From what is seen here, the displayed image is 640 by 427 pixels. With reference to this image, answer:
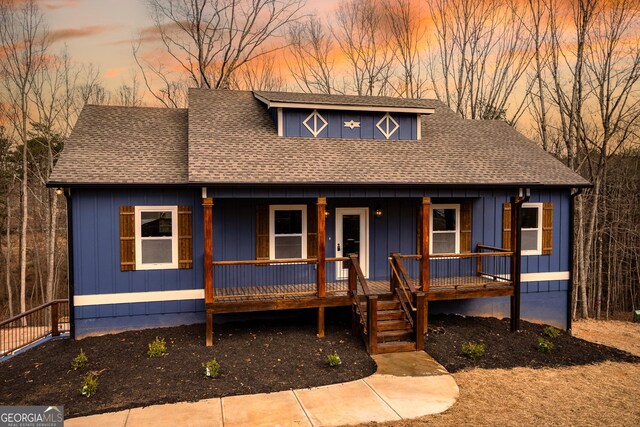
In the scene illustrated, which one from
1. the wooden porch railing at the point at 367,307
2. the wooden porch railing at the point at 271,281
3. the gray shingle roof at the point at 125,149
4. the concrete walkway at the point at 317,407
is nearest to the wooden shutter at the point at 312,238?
the wooden porch railing at the point at 271,281

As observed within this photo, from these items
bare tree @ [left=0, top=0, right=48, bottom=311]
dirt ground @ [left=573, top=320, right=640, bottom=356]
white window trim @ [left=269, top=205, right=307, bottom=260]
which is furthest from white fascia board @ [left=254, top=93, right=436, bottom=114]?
bare tree @ [left=0, top=0, right=48, bottom=311]

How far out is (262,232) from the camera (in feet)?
36.2

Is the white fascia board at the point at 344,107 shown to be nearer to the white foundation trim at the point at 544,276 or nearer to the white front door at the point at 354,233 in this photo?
the white front door at the point at 354,233

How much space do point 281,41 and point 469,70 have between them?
1029cm

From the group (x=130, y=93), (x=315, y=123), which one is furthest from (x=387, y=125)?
(x=130, y=93)

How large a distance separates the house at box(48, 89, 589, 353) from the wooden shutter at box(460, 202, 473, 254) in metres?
0.03

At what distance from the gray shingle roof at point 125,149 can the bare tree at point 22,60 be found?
755 centimetres

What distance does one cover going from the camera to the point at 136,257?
10039 millimetres

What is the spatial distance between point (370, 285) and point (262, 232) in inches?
120

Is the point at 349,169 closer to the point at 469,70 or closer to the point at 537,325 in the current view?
the point at 537,325

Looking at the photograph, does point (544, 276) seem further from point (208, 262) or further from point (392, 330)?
Answer: point (208, 262)

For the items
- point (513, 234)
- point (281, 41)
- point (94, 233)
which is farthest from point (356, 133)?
point (281, 41)

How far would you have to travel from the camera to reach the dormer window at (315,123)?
1213 cm

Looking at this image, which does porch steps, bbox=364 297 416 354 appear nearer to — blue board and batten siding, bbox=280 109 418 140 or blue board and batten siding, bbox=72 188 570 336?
blue board and batten siding, bbox=72 188 570 336
